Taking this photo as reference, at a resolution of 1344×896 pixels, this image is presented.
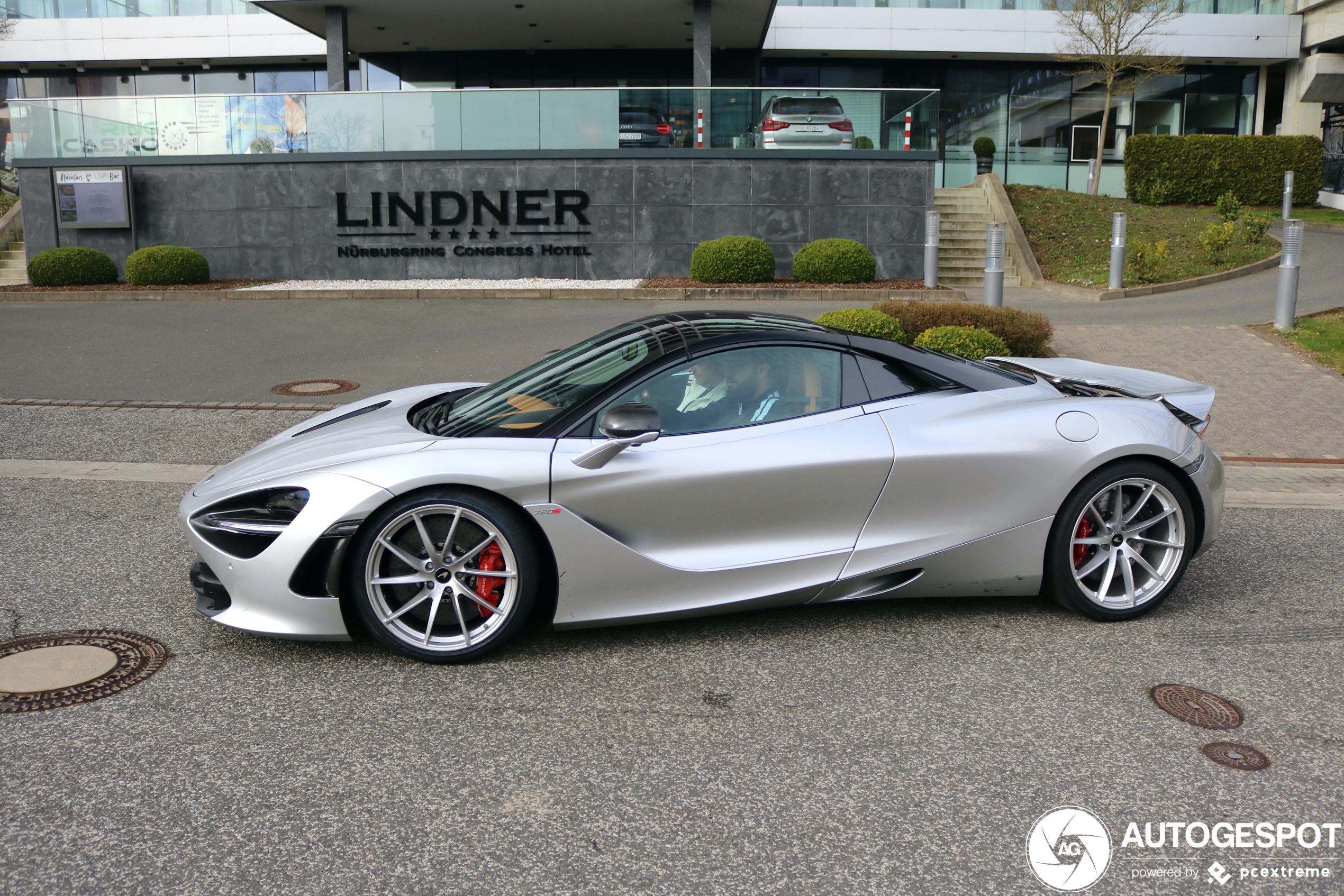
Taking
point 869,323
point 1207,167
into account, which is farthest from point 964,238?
point 869,323

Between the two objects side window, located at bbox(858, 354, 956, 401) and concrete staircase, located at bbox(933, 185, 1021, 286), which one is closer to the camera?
side window, located at bbox(858, 354, 956, 401)

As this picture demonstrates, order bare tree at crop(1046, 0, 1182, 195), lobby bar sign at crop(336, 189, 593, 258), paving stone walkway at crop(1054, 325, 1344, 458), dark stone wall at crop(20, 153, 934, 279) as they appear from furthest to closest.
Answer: bare tree at crop(1046, 0, 1182, 195)
lobby bar sign at crop(336, 189, 593, 258)
dark stone wall at crop(20, 153, 934, 279)
paving stone walkway at crop(1054, 325, 1344, 458)

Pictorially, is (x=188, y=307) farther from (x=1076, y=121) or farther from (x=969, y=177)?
(x=1076, y=121)

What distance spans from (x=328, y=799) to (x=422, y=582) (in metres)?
1.08

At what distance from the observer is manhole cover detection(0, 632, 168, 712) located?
13.4 ft

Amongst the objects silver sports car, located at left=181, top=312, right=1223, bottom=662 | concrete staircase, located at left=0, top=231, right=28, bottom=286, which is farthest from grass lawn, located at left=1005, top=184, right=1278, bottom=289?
concrete staircase, located at left=0, top=231, right=28, bottom=286

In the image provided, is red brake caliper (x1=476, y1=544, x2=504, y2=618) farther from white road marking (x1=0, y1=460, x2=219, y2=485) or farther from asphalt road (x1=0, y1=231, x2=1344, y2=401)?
asphalt road (x1=0, y1=231, x2=1344, y2=401)

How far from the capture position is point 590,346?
5.40 meters

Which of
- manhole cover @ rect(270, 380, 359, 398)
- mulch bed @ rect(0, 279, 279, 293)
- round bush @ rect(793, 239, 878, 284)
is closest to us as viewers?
manhole cover @ rect(270, 380, 359, 398)

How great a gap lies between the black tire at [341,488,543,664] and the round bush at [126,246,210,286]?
18778 mm

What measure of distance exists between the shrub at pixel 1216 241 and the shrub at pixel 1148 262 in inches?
53.7

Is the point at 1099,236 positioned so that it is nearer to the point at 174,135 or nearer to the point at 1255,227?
the point at 1255,227

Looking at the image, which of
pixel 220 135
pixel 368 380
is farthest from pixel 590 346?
pixel 220 135

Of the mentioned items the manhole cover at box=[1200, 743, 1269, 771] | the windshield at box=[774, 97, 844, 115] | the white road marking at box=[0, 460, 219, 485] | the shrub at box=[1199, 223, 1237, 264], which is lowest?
the manhole cover at box=[1200, 743, 1269, 771]
